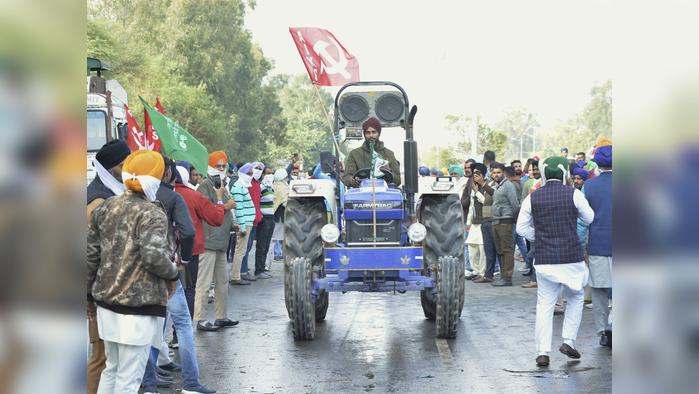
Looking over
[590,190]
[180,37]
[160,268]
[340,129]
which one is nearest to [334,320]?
[340,129]

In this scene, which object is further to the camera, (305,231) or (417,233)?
(305,231)

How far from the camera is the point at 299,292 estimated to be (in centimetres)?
708

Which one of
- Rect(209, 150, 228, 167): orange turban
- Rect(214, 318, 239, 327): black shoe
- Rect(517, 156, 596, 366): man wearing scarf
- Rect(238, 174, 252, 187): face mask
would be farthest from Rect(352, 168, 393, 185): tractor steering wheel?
Rect(238, 174, 252, 187): face mask

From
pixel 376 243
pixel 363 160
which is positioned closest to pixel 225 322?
pixel 376 243

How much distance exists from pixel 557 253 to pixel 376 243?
214 centimetres

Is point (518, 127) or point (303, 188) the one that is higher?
point (518, 127)

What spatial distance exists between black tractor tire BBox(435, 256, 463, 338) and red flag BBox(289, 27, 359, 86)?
13.5 feet

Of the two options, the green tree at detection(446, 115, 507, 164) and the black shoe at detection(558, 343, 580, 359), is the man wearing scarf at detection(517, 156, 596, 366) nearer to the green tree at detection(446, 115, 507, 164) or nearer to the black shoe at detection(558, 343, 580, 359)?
the black shoe at detection(558, 343, 580, 359)

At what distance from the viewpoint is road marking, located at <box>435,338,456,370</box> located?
6.37 m

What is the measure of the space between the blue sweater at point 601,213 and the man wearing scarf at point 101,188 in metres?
4.79

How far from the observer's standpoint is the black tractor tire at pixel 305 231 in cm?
766

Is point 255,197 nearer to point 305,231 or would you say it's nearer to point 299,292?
point 305,231

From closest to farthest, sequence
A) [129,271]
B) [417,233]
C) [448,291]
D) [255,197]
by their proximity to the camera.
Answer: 1. [129,271]
2. [448,291]
3. [417,233]
4. [255,197]
